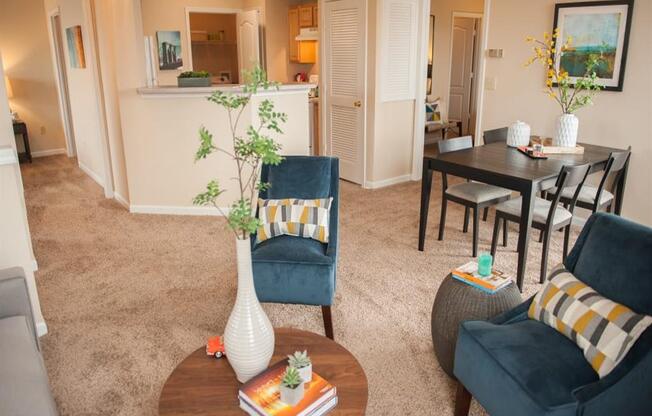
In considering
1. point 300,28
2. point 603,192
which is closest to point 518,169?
point 603,192

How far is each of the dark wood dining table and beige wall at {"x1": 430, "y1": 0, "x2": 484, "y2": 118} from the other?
4258 mm

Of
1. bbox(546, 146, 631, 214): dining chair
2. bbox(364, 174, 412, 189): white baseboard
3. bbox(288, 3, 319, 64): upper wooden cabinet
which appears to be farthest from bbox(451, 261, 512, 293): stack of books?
bbox(288, 3, 319, 64): upper wooden cabinet

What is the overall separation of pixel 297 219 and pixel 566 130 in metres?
2.24

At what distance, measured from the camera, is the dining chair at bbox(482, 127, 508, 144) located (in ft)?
14.2

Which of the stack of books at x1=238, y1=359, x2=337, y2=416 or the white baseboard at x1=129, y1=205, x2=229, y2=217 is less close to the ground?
the stack of books at x1=238, y1=359, x2=337, y2=416

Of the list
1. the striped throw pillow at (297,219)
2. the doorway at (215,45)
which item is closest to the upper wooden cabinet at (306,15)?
the doorway at (215,45)

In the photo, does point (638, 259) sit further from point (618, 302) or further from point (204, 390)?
point (204, 390)

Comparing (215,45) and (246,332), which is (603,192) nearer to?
(246,332)

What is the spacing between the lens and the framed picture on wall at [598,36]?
12.9ft

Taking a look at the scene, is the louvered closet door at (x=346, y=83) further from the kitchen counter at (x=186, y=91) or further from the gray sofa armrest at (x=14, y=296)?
the gray sofa armrest at (x=14, y=296)

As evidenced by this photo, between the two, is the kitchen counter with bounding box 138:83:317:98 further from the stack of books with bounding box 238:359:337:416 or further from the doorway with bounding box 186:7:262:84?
the doorway with bounding box 186:7:262:84

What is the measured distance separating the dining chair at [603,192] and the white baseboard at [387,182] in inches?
89.0

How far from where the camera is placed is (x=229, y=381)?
1825mm

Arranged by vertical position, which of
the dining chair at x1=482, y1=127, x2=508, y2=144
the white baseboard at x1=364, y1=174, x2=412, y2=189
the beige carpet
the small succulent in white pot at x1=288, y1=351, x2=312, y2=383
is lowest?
the beige carpet
